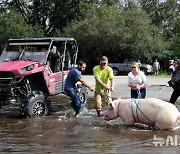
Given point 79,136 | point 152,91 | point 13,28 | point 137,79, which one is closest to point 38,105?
point 137,79

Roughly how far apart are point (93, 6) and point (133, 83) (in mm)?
38166

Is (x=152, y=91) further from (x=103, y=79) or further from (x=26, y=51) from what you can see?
Answer: (x=103, y=79)

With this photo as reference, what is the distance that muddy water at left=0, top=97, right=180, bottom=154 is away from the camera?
7801mm

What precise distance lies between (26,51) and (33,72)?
1.52m

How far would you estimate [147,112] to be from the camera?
954 cm

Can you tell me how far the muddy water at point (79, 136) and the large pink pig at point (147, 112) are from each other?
183mm

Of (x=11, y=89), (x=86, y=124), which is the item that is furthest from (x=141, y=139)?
Answer: (x=11, y=89)

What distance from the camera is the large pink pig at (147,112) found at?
937cm

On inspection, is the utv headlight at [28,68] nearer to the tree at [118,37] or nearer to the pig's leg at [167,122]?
the pig's leg at [167,122]

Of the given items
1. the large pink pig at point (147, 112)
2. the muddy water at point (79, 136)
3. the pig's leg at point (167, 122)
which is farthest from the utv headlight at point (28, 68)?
the pig's leg at point (167, 122)

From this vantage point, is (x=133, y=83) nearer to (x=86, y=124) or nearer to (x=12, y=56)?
(x=86, y=124)

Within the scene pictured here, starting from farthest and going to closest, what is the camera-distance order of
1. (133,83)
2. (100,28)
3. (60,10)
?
(60,10) < (100,28) < (133,83)

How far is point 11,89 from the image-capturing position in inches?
471

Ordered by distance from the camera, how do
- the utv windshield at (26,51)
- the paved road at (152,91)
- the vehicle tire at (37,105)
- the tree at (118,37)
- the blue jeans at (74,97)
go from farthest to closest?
the tree at (118,37)
the paved road at (152,91)
the utv windshield at (26,51)
the vehicle tire at (37,105)
the blue jeans at (74,97)
